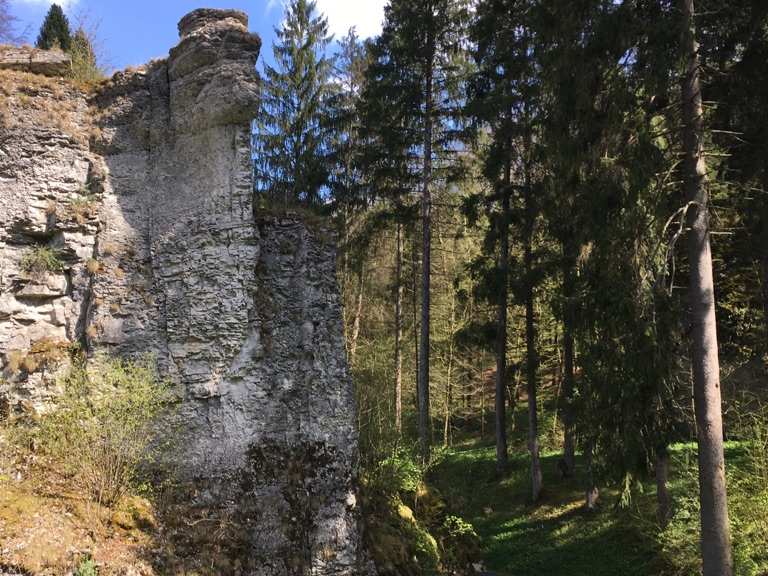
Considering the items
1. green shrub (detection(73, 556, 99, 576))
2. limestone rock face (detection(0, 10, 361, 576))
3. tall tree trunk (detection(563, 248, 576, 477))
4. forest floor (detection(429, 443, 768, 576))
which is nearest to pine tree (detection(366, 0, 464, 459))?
forest floor (detection(429, 443, 768, 576))

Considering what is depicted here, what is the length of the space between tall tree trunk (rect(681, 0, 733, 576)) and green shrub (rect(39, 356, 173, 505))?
7395mm

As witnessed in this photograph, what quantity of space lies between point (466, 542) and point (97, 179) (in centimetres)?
932

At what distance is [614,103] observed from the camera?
8125mm

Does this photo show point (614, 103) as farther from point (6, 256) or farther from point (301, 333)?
point (6, 256)

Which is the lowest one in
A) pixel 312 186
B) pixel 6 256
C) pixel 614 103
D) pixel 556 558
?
pixel 556 558

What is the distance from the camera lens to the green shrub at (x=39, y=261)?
8.59 m

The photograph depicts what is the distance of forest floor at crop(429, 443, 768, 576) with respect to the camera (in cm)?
852

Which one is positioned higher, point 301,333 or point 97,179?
point 97,179

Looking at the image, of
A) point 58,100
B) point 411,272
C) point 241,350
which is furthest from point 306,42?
point 241,350

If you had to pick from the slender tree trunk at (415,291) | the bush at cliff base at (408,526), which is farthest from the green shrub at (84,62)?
the slender tree trunk at (415,291)

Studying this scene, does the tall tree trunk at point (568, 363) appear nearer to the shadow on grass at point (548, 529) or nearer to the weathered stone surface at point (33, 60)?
the shadow on grass at point (548, 529)

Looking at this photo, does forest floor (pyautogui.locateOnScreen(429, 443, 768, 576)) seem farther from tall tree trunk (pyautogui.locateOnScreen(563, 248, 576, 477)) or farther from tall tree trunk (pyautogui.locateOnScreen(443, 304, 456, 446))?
tall tree trunk (pyautogui.locateOnScreen(443, 304, 456, 446))

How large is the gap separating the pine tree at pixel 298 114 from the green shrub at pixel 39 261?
31.5 feet

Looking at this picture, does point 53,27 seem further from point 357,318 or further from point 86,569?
point 86,569
